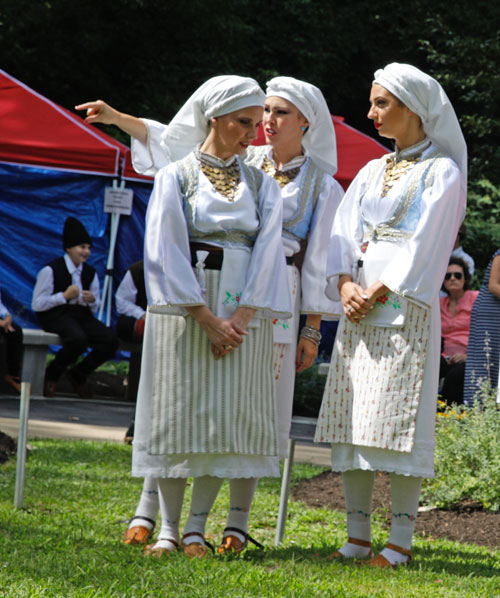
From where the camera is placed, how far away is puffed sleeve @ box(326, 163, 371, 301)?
3949 mm

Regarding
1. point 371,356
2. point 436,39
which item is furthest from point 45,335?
point 436,39

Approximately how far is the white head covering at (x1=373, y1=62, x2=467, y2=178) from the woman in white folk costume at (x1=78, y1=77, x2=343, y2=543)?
0.40 metres

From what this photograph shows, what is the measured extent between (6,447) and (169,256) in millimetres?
3064

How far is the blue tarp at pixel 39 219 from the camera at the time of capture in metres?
10.8

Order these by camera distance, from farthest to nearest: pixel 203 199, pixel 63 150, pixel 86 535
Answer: pixel 63 150
pixel 86 535
pixel 203 199

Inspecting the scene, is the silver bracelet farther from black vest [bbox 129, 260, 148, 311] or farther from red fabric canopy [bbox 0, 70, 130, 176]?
red fabric canopy [bbox 0, 70, 130, 176]

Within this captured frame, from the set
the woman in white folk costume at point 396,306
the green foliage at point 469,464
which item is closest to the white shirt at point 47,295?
the green foliage at point 469,464

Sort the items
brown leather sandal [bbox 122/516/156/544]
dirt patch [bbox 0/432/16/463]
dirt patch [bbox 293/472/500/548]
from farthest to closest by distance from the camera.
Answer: dirt patch [bbox 0/432/16/463]
dirt patch [bbox 293/472/500/548]
brown leather sandal [bbox 122/516/156/544]

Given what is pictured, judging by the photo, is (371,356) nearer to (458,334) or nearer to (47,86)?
(458,334)

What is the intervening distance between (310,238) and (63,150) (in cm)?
634

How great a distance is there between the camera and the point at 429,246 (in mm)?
3732

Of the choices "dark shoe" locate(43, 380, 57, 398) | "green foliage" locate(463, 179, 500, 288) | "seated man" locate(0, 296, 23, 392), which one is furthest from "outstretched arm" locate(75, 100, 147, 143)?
"green foliage" locate(463, 179, 500, 288)

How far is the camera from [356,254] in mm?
3975

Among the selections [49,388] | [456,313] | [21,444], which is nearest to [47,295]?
[49,388]
